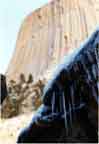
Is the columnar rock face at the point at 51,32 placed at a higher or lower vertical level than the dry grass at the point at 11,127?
higher

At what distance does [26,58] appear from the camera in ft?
78.8

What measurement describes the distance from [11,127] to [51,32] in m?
13.7

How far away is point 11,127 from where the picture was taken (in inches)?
447

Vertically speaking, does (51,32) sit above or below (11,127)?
above

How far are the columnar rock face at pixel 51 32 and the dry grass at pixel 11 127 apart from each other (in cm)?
999

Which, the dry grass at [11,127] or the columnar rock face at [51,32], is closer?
the dry grass at [11,127]

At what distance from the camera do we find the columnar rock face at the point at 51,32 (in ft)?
75.2

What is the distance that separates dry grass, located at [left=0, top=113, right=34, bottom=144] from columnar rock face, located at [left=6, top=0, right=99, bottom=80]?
9.99 meters

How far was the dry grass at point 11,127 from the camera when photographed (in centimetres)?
1030

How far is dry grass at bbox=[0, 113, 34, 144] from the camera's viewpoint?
1030 cm

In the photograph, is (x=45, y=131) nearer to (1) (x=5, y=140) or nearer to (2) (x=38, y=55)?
(1) (x=5, y=140)

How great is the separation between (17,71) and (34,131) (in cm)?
1852

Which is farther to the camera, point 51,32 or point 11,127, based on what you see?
point 51,32

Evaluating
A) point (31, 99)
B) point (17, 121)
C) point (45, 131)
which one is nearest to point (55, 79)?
point (45, 131)
